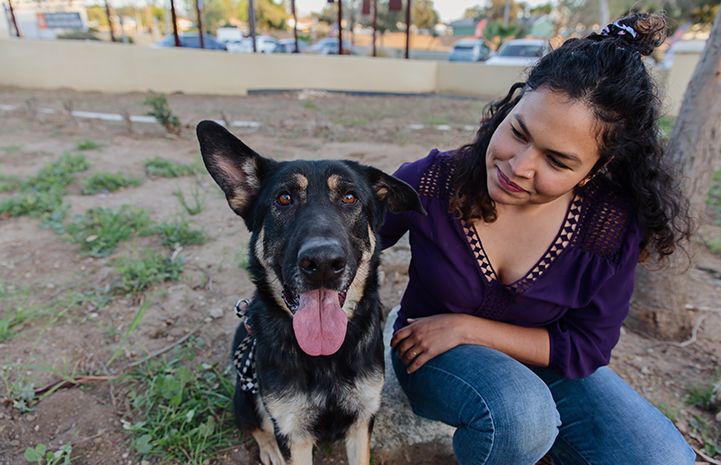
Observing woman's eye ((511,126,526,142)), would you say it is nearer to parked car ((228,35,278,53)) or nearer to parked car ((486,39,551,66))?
parked car ((486,39,551,66))

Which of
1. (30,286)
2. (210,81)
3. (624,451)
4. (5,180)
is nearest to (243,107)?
(210,81)

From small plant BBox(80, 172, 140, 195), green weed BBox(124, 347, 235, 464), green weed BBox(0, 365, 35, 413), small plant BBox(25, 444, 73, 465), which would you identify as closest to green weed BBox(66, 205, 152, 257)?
small plant BBox(80, 172, 140, 195)

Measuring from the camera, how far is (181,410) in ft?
8.32

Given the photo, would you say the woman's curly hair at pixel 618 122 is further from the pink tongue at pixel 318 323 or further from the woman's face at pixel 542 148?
the pink tongue at pixel 318 323

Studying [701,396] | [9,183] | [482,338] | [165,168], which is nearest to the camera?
[482,338]

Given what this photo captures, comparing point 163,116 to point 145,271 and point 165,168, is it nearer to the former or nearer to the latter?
point 165,168

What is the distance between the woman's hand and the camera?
218 cm

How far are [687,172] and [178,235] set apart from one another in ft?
14.2

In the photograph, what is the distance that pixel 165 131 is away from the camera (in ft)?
28.7

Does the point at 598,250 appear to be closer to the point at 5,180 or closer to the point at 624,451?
the point at 624,451

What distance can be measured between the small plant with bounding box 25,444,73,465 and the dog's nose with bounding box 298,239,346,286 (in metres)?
1.64

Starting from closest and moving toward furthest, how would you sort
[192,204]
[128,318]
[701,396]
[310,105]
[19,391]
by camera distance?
[19,391], [701,396], [128,318], [192,204], [310,105]

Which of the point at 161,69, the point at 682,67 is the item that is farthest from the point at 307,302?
the point at 161,69

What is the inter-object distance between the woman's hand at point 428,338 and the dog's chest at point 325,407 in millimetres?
215
